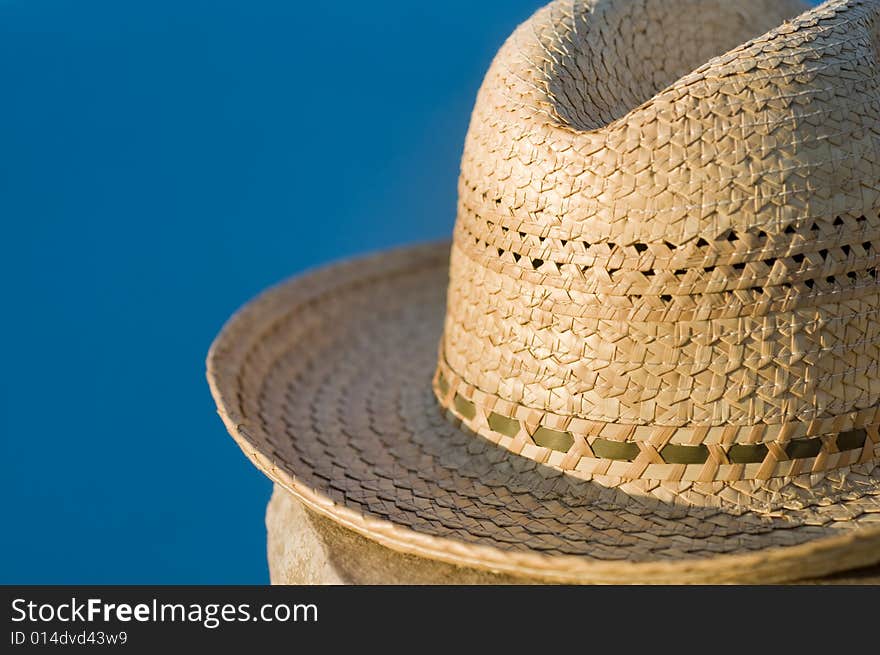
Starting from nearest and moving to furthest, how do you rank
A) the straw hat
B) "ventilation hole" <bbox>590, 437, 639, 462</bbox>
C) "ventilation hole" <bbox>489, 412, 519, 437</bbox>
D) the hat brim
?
1. the hat brim
2. the straw hat
3. "ventilation hole" <bbox>590, 437, 639, 462</bbox>
4. "ventilation hole" <bbox>489, 412, 519, 437</bbox>

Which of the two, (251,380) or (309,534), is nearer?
(309,534)

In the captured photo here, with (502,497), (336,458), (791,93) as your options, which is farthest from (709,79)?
(336,458)

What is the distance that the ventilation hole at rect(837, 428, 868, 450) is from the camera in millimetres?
1661

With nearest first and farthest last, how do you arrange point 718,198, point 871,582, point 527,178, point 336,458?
point 871,582, point 718,198, point 527,178, point 336,458

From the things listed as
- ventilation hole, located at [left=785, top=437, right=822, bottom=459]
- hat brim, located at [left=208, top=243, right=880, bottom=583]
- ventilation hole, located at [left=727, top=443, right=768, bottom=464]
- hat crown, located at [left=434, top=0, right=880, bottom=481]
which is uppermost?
hat crown, located at [left=434, top=0, right=880, bottom=481]

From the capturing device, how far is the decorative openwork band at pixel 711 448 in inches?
64.9

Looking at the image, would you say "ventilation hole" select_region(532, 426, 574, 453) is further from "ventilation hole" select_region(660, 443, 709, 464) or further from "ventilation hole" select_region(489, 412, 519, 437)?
"ventilation hole" select_region(660, 443, 709, 464)

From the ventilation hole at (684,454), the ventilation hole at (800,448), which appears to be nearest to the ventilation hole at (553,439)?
the ventilation hole at (684,454)

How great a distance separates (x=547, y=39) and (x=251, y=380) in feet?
2.94

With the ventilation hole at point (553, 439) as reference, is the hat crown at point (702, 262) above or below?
above

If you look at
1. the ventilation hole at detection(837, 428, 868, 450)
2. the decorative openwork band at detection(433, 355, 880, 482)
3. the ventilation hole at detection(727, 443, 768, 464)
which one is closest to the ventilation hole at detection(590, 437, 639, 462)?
the decorative openwork band at detection(433, 355, 880, 482)

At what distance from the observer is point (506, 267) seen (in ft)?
5.87

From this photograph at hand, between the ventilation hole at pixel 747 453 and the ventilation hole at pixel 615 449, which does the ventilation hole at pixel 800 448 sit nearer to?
the ventilation hole at pixel 747 453
